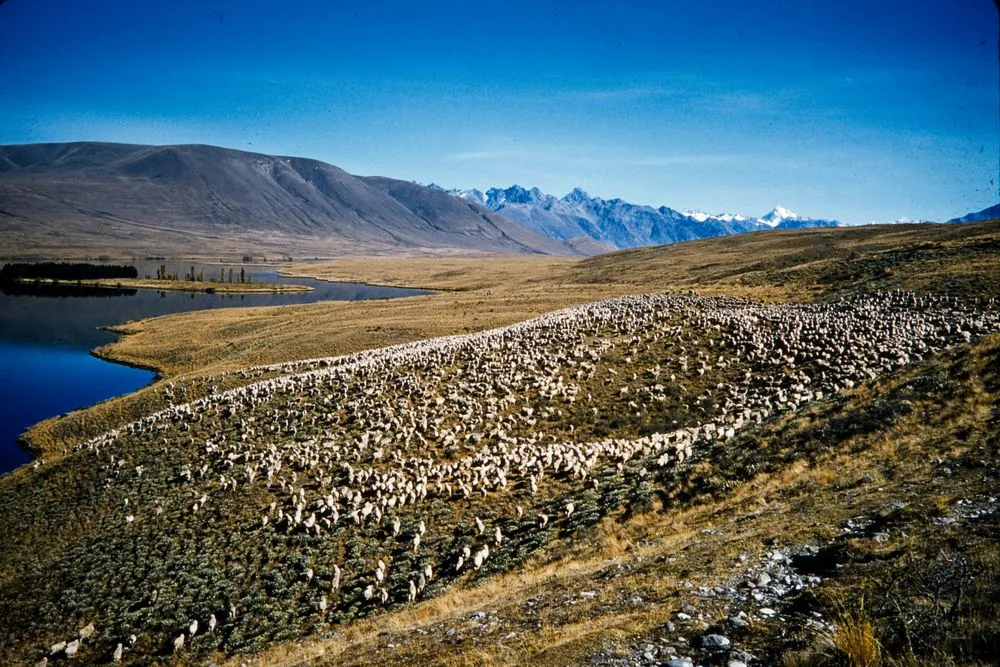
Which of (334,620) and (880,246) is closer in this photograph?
(334,620)

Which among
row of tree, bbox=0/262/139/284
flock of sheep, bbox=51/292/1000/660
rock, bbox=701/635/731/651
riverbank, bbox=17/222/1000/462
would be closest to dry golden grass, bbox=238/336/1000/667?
rock, bbox=701/635/731/651

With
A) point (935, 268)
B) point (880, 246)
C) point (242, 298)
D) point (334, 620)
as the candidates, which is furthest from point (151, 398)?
point (880, 246)

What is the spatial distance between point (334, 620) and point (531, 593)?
6.73m

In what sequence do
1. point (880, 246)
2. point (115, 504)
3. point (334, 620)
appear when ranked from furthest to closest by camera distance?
point (880, 246) < point (115, 504) < point (334, 620)

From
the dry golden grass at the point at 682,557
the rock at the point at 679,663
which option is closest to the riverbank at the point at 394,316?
the dry golden grass at the point at 682,557

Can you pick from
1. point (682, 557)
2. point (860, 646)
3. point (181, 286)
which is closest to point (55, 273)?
point (181, 286)

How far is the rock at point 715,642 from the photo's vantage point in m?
8.87

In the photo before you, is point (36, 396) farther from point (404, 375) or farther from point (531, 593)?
point (531, 593)

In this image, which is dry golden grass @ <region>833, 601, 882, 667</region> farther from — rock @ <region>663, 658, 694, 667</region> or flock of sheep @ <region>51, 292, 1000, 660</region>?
flock of sheep @ <region>51, 292, 1000, 660</region>

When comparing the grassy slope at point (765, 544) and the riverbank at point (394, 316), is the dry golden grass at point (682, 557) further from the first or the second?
the riverbank at point (394, 316)

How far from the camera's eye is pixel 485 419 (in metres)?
31.2

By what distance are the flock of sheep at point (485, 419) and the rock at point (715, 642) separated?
10.4m

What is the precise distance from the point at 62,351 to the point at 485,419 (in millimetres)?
75736

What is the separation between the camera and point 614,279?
144 m
